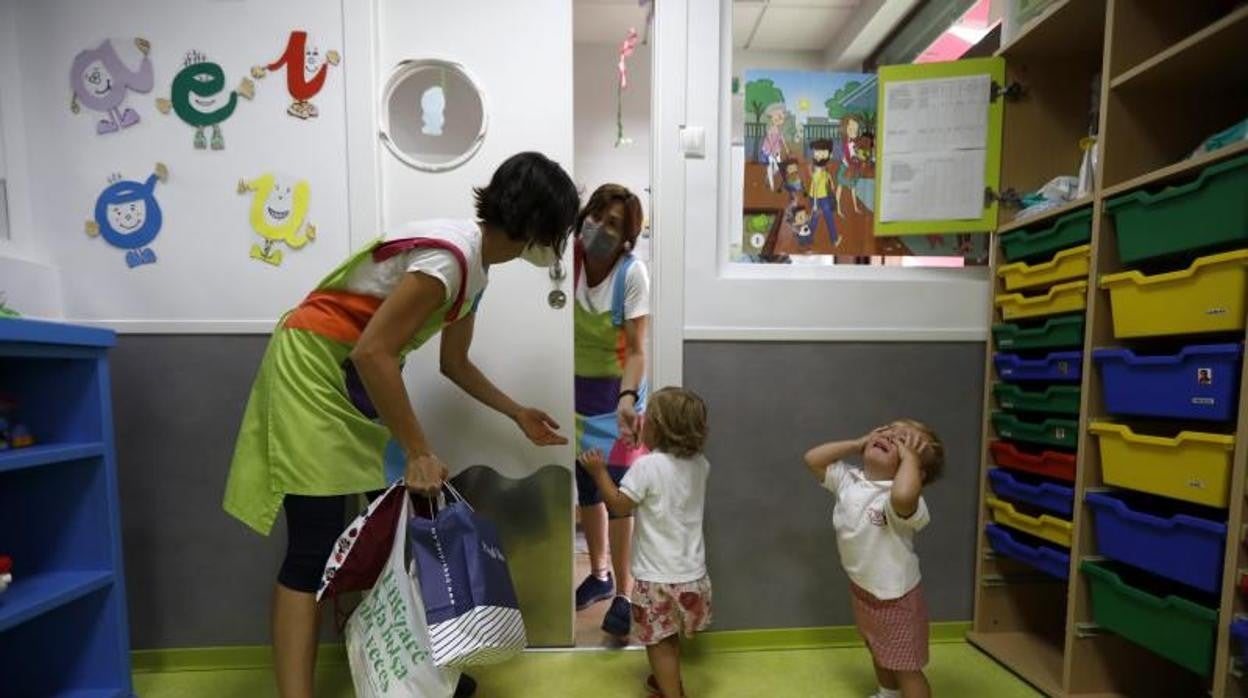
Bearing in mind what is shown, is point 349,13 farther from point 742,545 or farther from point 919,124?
point 742,545

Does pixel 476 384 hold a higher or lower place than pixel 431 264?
lower

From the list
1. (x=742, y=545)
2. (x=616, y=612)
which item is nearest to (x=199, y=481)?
(x=616, y=612)

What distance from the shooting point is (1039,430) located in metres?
1.30

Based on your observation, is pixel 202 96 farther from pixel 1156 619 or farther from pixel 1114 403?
pixel 1156 619

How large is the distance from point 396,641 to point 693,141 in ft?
4.20

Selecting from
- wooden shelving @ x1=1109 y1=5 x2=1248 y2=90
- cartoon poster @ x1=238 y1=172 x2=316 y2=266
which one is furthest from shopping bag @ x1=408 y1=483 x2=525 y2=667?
wooden shelving @ x1=1109 y1=5 x2=1248 y2=90

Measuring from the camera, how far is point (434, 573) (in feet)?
3.27

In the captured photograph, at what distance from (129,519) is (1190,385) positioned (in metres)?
2.32

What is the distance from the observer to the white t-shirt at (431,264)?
0.98 meters

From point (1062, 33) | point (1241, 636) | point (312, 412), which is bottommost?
point (1241, 636)

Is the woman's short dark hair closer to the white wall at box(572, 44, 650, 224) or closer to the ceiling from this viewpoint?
the ceiling

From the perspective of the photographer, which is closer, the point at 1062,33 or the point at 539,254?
the point at 539,254

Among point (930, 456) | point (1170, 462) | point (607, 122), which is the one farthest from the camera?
point (607, 122)

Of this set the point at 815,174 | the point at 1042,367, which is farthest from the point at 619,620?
the point at 815,174
